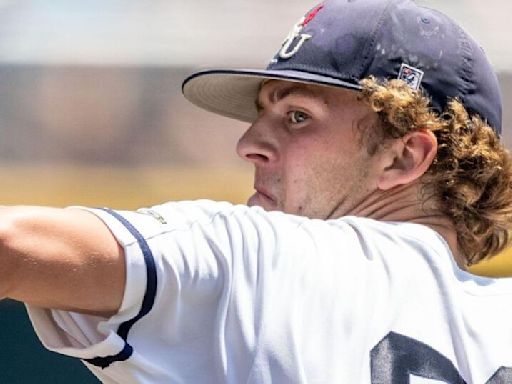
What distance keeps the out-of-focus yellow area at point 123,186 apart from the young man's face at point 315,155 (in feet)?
4.21

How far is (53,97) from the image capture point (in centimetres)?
305

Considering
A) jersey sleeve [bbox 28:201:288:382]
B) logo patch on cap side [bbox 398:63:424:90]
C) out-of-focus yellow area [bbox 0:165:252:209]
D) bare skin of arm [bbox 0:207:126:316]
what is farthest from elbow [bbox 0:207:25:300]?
out-of-focus yellow area [bbox 0:165:252:209]

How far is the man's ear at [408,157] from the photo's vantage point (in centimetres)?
166

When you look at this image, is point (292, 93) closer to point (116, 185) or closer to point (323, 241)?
point (323, 241)

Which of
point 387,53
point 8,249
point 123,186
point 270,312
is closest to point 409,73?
point 387,53

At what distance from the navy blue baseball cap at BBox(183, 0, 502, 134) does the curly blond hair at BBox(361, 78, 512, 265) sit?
0.02 m

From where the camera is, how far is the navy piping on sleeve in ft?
4.00

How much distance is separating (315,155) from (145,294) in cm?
50

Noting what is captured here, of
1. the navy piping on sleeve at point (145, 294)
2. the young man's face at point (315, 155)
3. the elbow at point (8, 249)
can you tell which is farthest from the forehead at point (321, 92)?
the elbow at point (8, 249)

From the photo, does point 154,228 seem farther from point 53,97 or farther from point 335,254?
point 53,97

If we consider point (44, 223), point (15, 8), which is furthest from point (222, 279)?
point (15, 8)

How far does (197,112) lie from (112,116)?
0.73 ft

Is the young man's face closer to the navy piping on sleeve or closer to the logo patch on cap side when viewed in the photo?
the logo patch on cap side

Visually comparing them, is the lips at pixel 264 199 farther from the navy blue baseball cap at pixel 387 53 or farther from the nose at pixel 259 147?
the navy blue baseball cap at pixel 387 53
